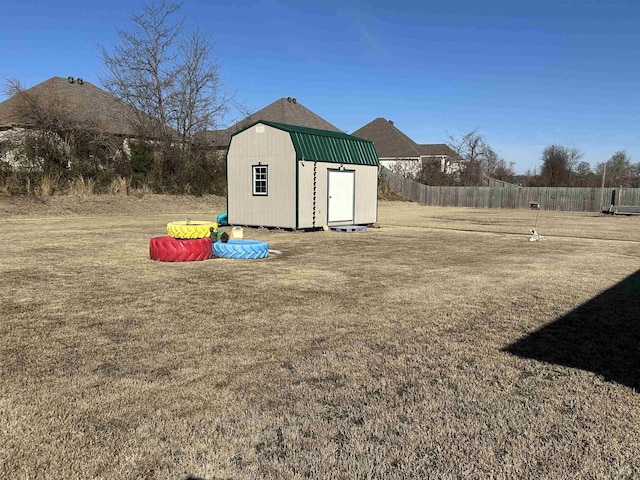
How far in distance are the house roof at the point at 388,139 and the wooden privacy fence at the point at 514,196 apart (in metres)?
11.6

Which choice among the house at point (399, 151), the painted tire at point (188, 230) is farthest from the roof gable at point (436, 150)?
the painted tire at point (188, 230)

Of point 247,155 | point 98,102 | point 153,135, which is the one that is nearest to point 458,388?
point 247,155

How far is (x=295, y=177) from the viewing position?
50.4ft

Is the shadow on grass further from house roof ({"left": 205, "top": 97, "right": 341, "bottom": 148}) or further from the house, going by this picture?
the house

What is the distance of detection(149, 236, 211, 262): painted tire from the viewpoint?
29.4 feet

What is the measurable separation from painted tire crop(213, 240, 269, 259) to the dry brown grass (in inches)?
67.8

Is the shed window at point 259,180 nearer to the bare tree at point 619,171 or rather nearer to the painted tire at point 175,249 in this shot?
the painted tire at point 175,249

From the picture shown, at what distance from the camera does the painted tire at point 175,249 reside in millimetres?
8961

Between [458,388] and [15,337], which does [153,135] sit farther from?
[458,388]

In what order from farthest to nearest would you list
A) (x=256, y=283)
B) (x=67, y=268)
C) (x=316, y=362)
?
(x=67, y=268) < (x=256, y=283) < (x=316, y=362)

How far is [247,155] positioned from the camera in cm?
1675

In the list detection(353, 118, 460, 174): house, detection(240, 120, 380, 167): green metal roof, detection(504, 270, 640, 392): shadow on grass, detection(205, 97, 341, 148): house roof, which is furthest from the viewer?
detection(353, 118, 460, 174): house

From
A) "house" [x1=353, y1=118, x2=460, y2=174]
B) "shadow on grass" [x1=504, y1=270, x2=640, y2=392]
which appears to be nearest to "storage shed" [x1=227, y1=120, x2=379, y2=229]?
"shadow on grass" [x1=504, y1=270, x2=640, y2=392]

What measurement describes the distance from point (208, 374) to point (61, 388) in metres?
1.05
